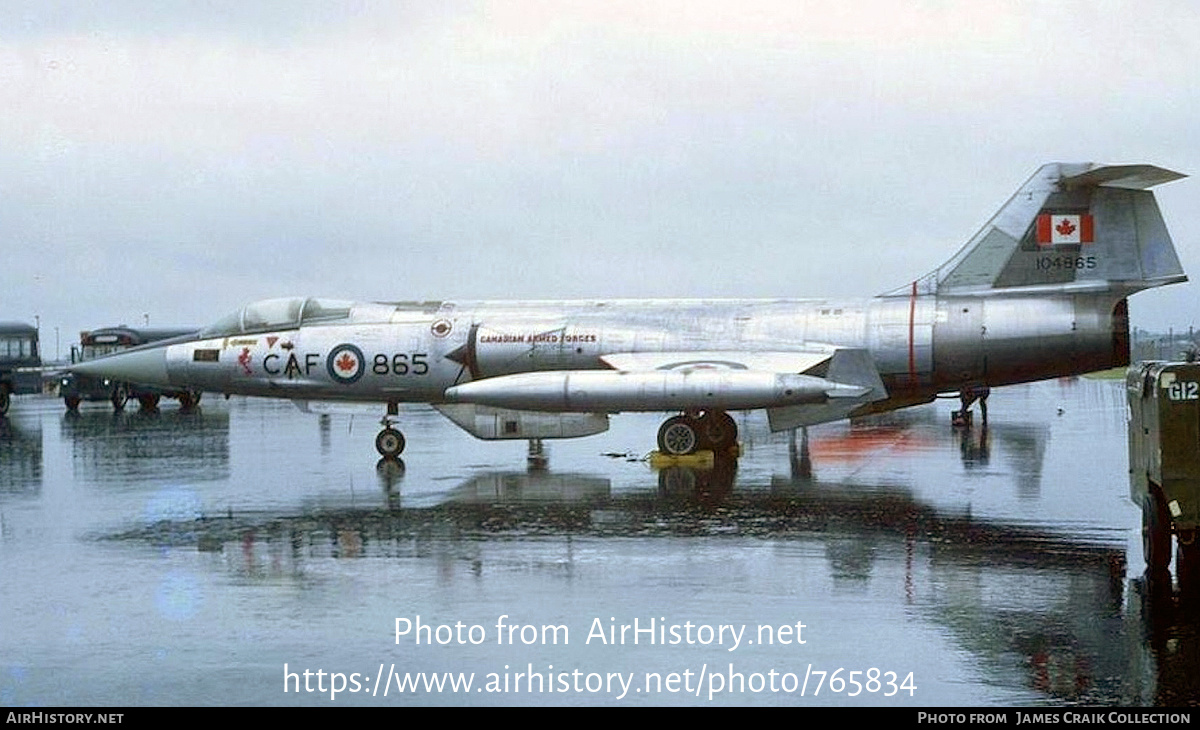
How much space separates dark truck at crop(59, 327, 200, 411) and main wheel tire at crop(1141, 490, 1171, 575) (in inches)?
1468

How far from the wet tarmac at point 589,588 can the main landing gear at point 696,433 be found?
2.17ft

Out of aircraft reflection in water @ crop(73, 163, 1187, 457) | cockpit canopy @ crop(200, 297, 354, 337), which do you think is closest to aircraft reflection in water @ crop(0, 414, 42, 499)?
aircraft reflection in water @ crop(73, 163, 1187, 457)

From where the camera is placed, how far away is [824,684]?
25.1 ft

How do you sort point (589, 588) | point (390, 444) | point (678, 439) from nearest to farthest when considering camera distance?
point (589, 588), point (678, 439), point (390, 444)

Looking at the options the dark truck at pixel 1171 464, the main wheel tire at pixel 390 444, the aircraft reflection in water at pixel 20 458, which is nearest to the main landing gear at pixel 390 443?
the main wheel tire at pixel 390 444

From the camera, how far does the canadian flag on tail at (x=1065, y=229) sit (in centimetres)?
1970

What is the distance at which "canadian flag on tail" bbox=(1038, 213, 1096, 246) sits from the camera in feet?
64.6

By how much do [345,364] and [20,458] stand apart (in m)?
7.07

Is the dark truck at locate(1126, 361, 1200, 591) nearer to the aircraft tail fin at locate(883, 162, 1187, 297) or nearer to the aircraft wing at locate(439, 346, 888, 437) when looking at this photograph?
the aircraft wing at locate(439, 346, 888, 437)

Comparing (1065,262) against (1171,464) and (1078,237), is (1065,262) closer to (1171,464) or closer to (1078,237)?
(1078,237)

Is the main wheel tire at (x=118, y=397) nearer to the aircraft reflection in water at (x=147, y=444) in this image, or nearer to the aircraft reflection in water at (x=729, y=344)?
the aircraft reflection in water at (x=147, y=444)

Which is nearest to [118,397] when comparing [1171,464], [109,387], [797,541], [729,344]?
[109,387]

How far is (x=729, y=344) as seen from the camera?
70.8ft
